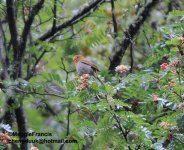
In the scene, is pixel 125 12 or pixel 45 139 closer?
pixel 45 139

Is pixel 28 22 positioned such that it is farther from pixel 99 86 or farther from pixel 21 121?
pixel 99 86

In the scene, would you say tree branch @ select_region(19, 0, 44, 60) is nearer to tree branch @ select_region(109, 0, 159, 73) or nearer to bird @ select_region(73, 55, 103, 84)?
bird @ select_region(73, 55, 103, 84)

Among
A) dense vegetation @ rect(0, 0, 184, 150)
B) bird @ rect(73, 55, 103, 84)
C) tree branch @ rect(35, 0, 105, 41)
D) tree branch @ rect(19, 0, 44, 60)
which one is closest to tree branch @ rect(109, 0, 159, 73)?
dense vegetation @ rect(0, 0, 184, 150)

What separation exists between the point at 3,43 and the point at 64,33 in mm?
867

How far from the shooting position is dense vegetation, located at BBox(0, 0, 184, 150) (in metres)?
3.65

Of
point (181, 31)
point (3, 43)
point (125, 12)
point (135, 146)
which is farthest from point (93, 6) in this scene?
point (135, 146)

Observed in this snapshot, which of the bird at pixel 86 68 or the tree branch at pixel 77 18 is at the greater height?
the tree branch at pixel 77 18

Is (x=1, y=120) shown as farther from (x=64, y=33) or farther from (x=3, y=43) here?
(x=64, y=33)

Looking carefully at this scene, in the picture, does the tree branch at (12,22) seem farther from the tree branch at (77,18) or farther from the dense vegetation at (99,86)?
the tree branch at (77,18)

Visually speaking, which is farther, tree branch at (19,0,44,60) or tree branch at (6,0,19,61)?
tree branch at (19,0,44,60)

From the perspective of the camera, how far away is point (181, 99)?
3682 millimetres

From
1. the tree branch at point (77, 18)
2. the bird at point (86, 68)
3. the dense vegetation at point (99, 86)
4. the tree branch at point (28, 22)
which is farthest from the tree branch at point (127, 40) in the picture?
the bird at point (86, 68)

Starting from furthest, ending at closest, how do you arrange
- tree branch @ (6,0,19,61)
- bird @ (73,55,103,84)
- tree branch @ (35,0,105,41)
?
tree branch @ (35,0,105,41) < tree branch @ (6,0,19,61) < bird @ (73,55,103,84)

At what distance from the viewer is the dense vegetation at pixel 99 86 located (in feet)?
12.0
